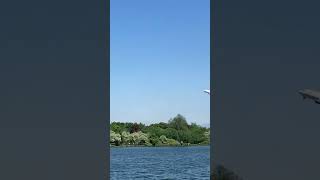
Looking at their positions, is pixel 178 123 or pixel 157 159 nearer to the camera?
pixel 178 123

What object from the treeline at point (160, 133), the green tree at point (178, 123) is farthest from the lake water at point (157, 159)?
the green tree at point (178, 123)

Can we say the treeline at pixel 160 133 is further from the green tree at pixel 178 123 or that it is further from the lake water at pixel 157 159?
the lake water at pixel 157 159

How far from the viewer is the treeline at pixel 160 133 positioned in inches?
648

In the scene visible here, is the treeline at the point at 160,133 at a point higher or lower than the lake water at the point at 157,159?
higher

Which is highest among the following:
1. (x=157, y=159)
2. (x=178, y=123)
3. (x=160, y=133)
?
(x=178, y=123)

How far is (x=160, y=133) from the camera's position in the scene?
18547mm

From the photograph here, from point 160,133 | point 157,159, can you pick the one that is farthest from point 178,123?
point 157,159

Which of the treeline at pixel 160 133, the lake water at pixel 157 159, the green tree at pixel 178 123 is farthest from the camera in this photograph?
the green tree at pixel 178 123

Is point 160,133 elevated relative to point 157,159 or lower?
elevated

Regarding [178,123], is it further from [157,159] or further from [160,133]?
[157,159]

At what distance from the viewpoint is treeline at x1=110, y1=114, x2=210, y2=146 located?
16447mm
